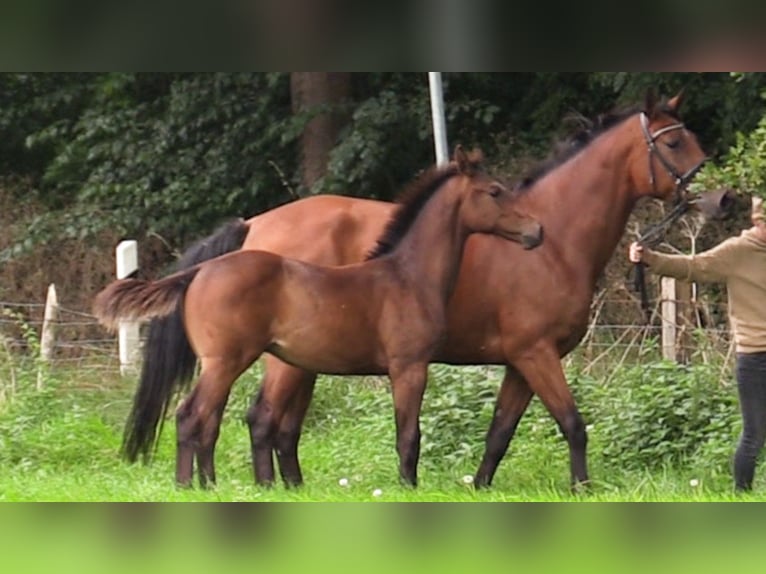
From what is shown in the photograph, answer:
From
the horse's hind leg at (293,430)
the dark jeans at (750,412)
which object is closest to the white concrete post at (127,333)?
the horse's hind leg at (293,430)

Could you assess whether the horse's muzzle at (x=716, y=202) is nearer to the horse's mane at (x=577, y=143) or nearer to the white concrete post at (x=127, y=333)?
the horse's mane at (x=577, y=143)

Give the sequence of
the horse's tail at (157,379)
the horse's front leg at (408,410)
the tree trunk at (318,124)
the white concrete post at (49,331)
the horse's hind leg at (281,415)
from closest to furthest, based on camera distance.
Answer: the horse's front leg at (408,410) → the horse's tail at (157,379) → the horse's hind leg at (281,415) → the white concrete post at (49,331) → the tree trunk at (318,124)

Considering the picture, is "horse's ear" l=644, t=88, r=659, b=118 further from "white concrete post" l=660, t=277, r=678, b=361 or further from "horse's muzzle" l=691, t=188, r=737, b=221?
"white concrete post" l=660, t=277, r=678, b=361

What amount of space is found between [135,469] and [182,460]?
113 cm

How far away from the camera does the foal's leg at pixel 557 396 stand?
23.5ft

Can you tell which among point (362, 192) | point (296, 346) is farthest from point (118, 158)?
point (296, 346)

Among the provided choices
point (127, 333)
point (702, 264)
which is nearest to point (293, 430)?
point (702, 264)

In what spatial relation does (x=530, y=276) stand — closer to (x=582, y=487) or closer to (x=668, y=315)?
(x=582, y=487)

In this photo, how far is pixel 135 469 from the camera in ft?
25.2

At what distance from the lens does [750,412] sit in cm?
644

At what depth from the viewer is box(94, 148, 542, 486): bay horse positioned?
21.4 feet

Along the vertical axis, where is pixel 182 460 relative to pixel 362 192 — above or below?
below

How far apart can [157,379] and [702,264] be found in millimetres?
3060

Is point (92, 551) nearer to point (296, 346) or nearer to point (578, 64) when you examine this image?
point (578, 64)
